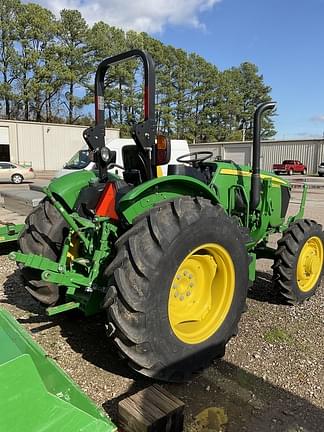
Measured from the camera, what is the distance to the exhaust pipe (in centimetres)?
376

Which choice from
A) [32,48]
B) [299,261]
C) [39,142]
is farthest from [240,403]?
[32,48]

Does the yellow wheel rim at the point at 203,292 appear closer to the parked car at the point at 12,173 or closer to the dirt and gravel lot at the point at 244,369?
the dirt and gravel lot at the point at 244,369

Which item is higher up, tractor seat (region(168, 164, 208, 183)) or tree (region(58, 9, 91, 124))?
tree (region(58, 9, 91, 124))

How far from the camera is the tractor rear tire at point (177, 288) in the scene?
241cm

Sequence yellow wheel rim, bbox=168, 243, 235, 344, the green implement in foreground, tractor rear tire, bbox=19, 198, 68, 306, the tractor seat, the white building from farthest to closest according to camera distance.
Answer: the white building < the tractor seat < tractor rear tire, bbox=19, 198, 68, 306 < yellow wheel rim, bbox=168, 243, 235, 344 < the green implement in foreground

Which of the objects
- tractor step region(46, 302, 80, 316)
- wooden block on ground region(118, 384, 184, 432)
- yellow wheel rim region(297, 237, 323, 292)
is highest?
tractor step region(46, 302, 80, 316)

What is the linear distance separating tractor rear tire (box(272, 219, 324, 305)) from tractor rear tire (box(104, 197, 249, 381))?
3.42 ft

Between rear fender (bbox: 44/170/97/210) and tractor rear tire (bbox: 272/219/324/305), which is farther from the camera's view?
tractor rear tire (bbox: 272/219/324/305)

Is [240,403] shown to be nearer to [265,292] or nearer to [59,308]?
[59,308]

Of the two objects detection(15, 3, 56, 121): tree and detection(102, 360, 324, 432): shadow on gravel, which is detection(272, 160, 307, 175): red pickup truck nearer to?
detection(15, 3, 56, 121): tree

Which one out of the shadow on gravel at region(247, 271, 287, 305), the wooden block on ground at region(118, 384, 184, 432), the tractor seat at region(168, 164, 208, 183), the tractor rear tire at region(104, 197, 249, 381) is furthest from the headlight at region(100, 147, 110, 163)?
the shadow on gravel at region(247, 271, 287, 305)

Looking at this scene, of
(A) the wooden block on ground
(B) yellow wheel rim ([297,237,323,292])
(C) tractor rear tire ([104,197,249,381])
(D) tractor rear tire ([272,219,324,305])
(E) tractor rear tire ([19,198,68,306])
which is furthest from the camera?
(B) yellow wheel rim ([297,237,323,292])

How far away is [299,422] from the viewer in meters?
2.47

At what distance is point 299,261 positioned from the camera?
420 cm
